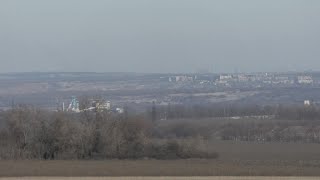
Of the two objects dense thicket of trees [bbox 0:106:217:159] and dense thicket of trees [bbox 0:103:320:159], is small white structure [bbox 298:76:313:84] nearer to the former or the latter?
dense thicket of trees [bbox 0:103:320:159]

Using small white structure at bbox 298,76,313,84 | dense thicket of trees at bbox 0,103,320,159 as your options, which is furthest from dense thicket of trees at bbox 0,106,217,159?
small white structure at bbox 298,76,313,84

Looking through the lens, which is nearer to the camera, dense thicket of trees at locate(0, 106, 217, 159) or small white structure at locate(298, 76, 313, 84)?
dense thicket of trees at locate(0, 106, 217, 159)

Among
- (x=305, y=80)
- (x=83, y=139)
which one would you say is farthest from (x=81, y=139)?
(x=305, y=80)

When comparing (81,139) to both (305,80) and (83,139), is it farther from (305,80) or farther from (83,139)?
(305,80)

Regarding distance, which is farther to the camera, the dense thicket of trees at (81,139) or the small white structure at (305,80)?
the small white structure at (305,80)

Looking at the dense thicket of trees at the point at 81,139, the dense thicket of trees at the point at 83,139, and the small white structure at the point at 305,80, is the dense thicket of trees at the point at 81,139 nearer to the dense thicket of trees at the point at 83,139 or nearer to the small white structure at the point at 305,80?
the dense thicket of trees at the point at 83,139

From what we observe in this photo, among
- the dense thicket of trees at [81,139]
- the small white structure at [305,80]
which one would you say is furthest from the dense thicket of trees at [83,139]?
the small white structure at [305,80]

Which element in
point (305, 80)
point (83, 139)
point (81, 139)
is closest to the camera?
point (81, 139)

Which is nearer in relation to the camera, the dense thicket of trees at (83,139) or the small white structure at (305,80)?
the dense thicket of trees at (83,139)

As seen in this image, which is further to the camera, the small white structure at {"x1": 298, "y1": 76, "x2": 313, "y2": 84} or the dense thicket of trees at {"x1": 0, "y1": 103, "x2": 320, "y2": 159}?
the small white structure at {"x1": 298, "y1": 76, "x2": 313, "y2": 84}
